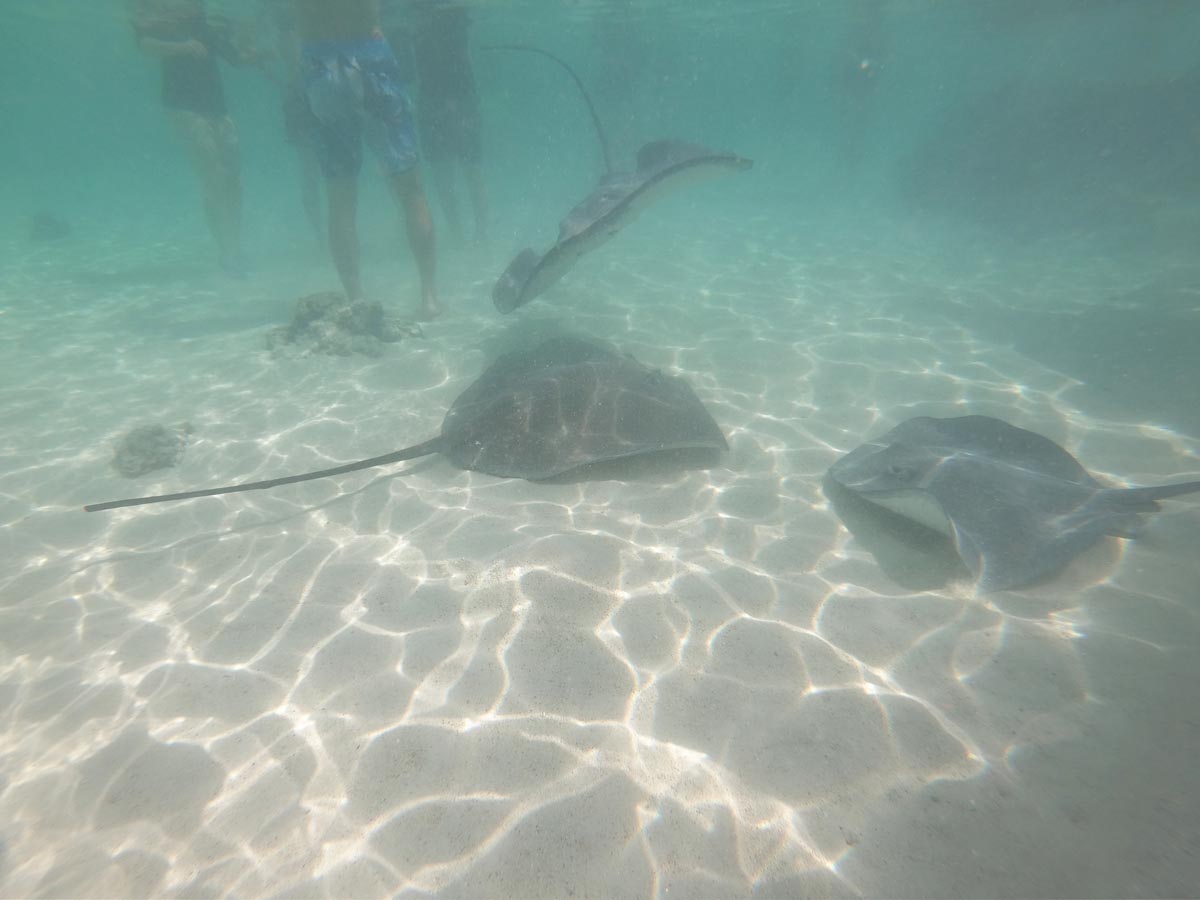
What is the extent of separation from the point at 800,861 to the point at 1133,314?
41.8ft

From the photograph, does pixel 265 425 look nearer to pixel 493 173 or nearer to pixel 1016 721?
pixel 1016 721

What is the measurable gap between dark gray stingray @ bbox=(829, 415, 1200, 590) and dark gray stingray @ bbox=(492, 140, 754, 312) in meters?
3.73

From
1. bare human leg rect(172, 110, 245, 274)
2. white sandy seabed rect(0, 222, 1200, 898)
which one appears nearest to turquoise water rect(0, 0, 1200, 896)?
white sandy seabed rect(0, 222, 1200, 898)

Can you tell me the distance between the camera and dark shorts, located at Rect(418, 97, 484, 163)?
43.9ft

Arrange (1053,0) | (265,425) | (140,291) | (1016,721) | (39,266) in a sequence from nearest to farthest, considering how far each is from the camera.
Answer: (1016,721)
(265,425)
(140,291)
(39,266)
(1053,0)

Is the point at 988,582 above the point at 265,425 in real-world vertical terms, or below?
above

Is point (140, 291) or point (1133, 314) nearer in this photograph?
point (1133, 314)

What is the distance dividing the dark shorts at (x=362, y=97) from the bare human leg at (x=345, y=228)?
0.72m

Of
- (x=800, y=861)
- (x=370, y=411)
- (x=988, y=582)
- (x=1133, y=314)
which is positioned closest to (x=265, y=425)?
(x=370, y=411)

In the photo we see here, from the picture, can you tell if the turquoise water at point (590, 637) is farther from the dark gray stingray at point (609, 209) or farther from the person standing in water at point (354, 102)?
the person standing in water at point (354, 102)

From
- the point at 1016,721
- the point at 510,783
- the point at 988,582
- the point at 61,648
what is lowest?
the point at 61,648

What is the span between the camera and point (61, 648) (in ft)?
13.4

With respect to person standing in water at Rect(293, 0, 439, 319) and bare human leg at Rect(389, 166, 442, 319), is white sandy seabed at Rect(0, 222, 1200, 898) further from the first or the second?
person standing in water at Rect(293, 0, 439, 319)

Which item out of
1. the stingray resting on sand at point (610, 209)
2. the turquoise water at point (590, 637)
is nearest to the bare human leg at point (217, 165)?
the turquoise water at point (590, 637)
